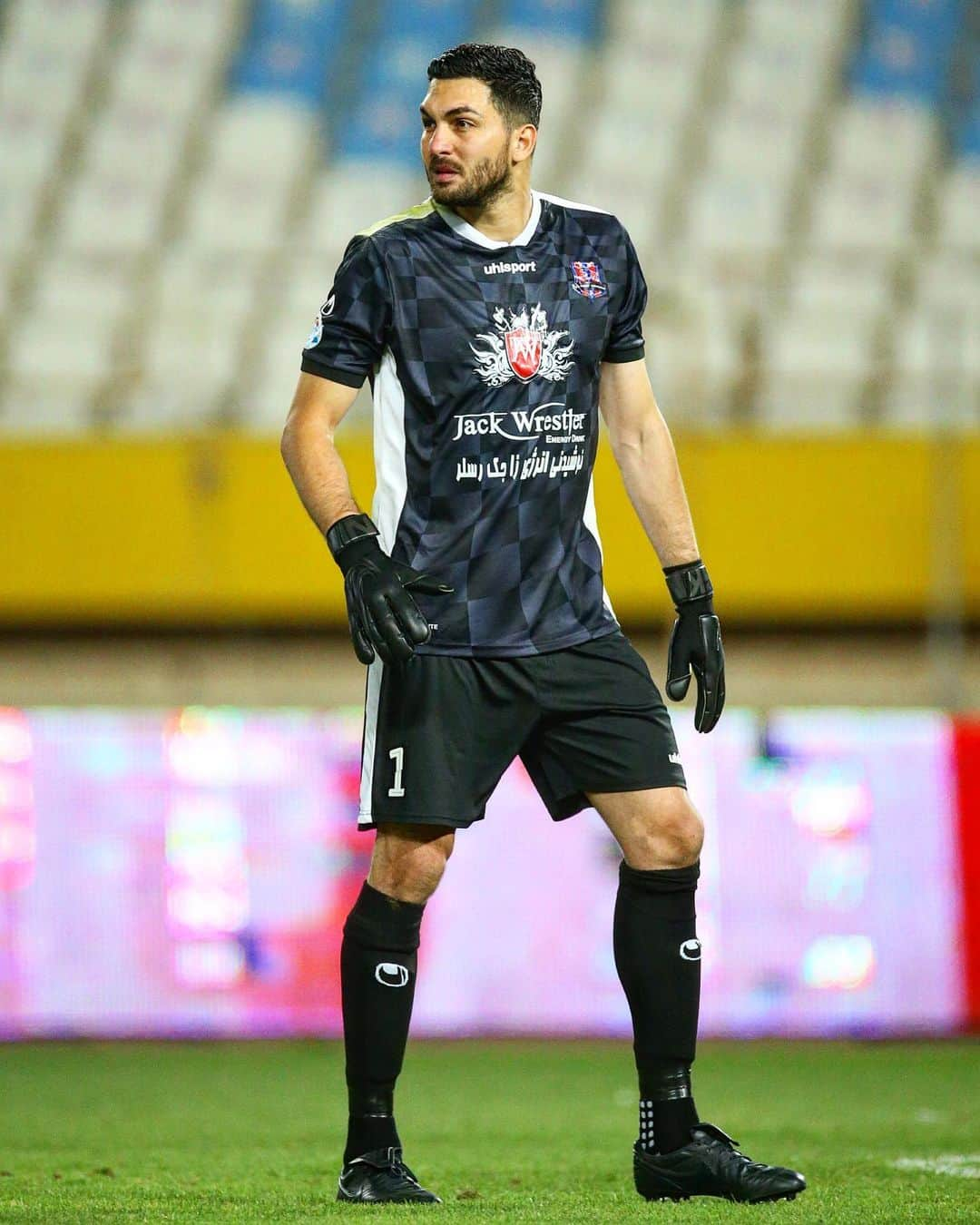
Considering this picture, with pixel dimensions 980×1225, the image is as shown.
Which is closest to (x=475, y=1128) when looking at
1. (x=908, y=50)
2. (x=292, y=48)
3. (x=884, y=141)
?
(x=884, y=141)

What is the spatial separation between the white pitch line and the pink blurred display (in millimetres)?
2633

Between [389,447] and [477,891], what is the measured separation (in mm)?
3590

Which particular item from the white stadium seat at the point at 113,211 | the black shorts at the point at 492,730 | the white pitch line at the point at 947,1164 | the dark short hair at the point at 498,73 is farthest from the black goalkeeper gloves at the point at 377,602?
the white stadium seat at the point at 113,211

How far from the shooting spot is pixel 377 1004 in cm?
309

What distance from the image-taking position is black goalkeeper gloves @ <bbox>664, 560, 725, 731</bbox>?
10.8 ft

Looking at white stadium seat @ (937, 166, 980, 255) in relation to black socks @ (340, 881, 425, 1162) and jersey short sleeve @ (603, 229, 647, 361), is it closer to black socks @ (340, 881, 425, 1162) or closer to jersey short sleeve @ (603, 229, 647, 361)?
jersey short sleeve @ (603, 229, 647, 361)

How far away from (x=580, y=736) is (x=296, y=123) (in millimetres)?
10694

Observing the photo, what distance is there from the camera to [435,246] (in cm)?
311

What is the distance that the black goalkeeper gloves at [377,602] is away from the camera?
294cm

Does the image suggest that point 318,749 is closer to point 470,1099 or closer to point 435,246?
point 470,1099

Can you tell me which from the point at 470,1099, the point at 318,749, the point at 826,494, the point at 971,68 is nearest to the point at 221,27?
the point at 971,68

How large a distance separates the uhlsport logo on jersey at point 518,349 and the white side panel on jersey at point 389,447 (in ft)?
0.46

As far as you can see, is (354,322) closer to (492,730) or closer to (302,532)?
(492,730)

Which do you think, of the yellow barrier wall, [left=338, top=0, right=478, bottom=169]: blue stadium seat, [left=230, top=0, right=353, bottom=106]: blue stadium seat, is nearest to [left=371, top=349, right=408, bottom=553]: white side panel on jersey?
the yellow barrier wall
